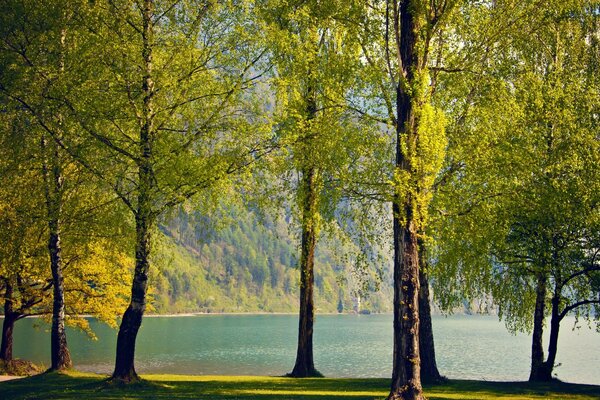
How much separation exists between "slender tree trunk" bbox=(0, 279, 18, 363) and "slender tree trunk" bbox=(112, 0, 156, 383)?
16541mm

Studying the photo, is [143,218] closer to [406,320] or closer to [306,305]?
[406,320]

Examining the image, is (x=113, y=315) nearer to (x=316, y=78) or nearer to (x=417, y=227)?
(x=316, y=78)

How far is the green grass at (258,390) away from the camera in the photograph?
2334 centimetres

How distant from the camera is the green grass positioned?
2334 cm

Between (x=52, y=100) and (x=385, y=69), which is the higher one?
(x=385, y=69)

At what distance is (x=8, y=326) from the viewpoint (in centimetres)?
4006

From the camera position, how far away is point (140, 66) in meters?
24.7

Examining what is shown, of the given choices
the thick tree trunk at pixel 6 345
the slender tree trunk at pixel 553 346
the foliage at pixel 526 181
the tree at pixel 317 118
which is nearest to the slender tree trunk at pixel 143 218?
the tree at pixel 317 118

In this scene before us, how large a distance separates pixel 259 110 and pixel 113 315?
19.9 m

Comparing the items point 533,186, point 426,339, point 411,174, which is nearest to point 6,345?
point 426,339

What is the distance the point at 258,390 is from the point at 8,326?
21118 millimetres

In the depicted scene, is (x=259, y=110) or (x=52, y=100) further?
(x=259, y=110)

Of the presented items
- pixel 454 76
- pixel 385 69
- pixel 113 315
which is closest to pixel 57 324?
pixel 113 315

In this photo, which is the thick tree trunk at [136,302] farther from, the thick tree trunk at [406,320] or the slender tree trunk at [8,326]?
the slender tree trunk at [8,326]
